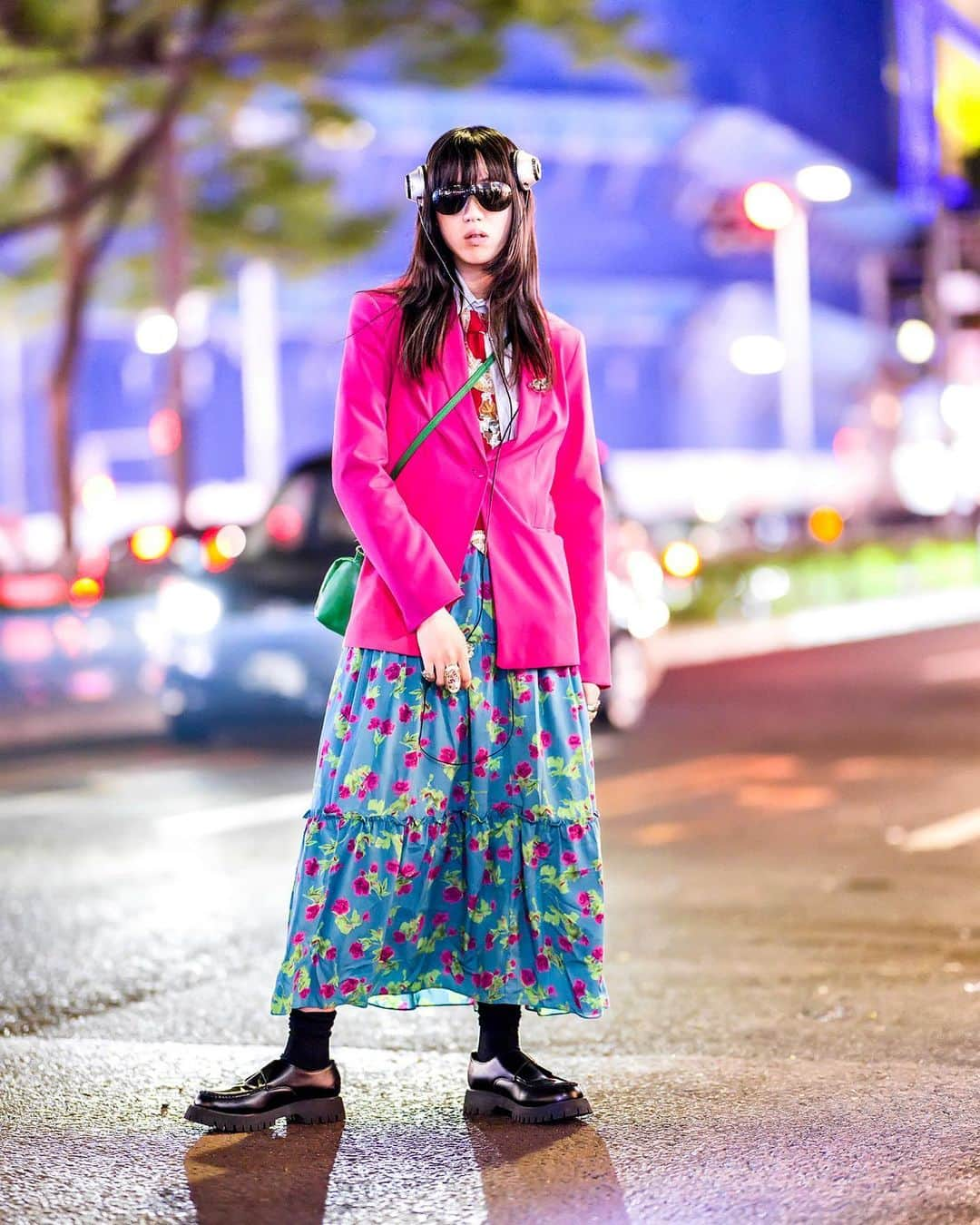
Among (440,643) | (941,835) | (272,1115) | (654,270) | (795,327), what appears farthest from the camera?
(654,270)

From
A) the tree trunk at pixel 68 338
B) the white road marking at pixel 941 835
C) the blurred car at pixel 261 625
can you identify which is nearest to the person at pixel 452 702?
the white road marking at pixel 941 835

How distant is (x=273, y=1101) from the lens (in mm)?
4238

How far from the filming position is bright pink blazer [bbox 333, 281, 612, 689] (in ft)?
13.6

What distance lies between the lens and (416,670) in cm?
421

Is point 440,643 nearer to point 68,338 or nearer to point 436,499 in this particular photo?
point 436,499

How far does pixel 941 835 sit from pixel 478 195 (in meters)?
5.31

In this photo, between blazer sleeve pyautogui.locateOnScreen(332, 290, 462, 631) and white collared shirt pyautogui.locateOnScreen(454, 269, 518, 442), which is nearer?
blazer sleeve pyautogui.locateOnScreen(332, 290, 462, 631)

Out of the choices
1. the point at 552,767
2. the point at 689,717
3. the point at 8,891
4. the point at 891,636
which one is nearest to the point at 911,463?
the point at 891,636

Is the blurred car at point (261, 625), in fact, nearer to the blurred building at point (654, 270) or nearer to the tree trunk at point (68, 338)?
the tree trunk at point (68, 338)

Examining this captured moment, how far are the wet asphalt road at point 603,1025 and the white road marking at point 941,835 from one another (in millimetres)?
32

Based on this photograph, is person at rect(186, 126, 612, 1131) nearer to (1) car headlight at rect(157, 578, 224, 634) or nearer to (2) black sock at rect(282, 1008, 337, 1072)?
(2) black sock at rect(282, 1008, 337, 1072)

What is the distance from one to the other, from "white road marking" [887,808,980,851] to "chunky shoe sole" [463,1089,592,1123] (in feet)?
14.7

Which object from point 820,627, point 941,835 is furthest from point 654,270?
point 941,835

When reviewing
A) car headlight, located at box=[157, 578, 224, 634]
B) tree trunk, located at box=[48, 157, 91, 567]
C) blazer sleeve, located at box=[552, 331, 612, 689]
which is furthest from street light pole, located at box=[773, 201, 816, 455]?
blazer sleeve, located at box=[552, 331, 612, 689]
